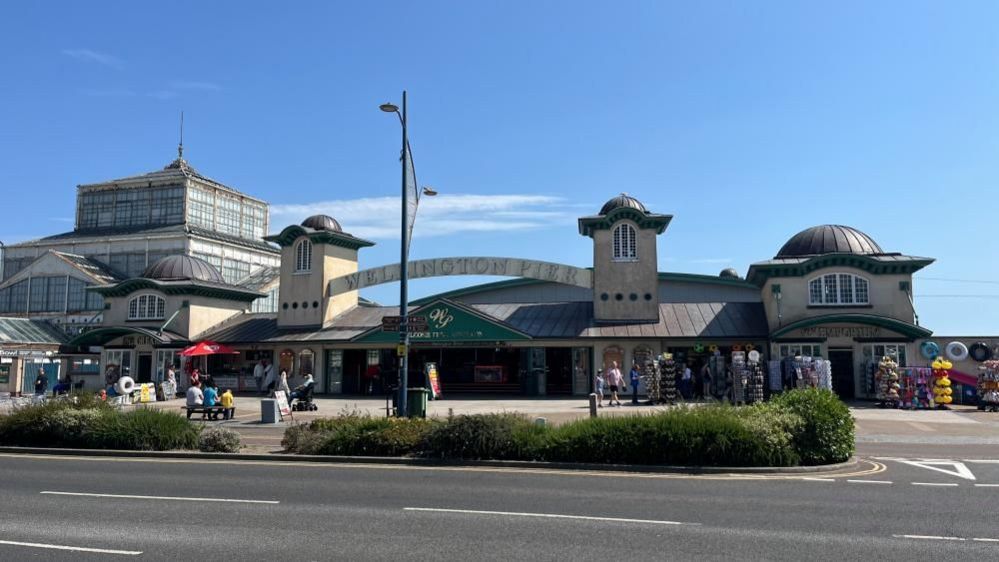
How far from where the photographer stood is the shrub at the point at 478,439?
14.4 meters

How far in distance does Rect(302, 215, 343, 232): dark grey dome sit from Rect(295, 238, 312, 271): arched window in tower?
92cm

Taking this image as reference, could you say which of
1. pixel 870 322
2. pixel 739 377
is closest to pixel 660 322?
pixel 739 377

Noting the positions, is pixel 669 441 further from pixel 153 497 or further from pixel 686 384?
pixel 686 384

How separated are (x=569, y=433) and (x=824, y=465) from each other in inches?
177

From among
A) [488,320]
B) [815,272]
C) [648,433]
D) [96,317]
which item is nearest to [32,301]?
[96,317]

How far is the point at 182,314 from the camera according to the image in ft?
130

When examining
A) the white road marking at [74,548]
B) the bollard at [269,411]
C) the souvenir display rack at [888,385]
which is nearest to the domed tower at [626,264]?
the souvenir display rack at [888,385]

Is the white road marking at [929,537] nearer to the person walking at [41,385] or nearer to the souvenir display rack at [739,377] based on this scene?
the souvenir display rack at [739,377]

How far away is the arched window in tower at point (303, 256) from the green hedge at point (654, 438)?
2490 cm

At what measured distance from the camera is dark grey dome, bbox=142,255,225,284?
1608 inches

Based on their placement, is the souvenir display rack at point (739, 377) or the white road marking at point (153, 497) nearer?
the white road marking at point (153, 497)

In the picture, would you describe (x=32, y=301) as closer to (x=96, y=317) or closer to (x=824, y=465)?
(x=96, y=317)

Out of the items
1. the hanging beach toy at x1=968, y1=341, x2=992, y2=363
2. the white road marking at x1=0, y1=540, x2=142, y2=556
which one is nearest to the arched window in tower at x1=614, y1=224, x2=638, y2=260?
the hanging beach toy at x1=968, y1=341, x2=992, y2=363

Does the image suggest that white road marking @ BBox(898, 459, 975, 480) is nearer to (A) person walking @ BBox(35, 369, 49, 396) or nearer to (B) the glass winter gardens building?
(B) the glass winter gardens building
